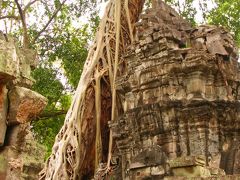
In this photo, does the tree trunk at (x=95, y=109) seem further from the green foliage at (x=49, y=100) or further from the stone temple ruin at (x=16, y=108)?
the stone temple ruin at (x=16, y=108)

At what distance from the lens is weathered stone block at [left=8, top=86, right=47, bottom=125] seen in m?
2.37

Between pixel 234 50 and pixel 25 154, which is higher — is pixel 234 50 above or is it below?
above

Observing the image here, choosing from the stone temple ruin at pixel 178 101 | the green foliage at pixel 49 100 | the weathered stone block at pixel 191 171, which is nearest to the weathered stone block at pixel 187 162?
the weathered stone block at pixel 191 171

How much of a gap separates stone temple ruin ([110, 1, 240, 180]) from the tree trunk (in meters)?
1.13

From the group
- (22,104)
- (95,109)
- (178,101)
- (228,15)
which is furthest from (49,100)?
(22,104)

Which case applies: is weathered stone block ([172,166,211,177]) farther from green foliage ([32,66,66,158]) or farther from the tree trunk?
green foliage ([32,66,66,158])

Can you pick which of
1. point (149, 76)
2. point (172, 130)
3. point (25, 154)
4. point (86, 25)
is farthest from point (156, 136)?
point (86, 25)

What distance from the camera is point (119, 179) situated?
24.4ft

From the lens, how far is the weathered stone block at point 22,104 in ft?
7.77

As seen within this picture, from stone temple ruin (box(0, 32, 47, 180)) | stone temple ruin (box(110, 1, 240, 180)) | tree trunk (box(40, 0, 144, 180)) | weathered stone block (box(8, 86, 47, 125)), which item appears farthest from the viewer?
tree trunk (box(40, 0, 144, 180))

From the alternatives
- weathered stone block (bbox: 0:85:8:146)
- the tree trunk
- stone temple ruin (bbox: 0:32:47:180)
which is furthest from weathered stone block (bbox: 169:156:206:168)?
the tree trunk

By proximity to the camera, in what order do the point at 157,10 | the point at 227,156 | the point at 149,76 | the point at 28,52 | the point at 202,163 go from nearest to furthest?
the point at 28,52
the point at 202,163
the point at 227,156
the point at 149,76
the point at 157,10

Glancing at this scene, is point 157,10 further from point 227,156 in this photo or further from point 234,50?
point 227,156

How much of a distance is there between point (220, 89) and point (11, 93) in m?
4.97
